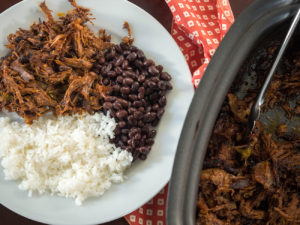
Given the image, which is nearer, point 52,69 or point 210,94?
point 210,94

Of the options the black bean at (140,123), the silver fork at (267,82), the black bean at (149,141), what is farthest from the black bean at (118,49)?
the silver fork at (267,82)

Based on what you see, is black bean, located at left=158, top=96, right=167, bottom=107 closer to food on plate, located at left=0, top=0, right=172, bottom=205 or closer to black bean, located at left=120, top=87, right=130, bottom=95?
food on plate, located at left=0, top=0, right=172, bottom=205

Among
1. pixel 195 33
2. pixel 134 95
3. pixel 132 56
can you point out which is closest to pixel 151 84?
pixel 134 95

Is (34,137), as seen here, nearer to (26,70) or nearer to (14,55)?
(26,70)

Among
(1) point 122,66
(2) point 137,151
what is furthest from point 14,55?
(2) point 137,151

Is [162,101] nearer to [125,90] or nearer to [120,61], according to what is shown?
[125,90]

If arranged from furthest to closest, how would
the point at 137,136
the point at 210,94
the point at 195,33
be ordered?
the point at 195,33 → the point at 137,136 → the point at 210,94

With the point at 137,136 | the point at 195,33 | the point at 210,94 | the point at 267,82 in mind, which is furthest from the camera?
the point at 195,33
